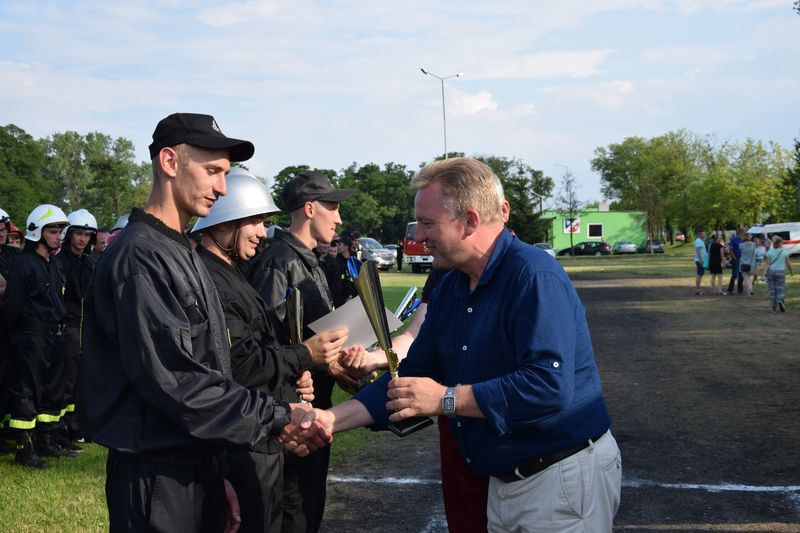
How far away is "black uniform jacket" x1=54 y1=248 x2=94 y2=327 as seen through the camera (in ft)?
28.8

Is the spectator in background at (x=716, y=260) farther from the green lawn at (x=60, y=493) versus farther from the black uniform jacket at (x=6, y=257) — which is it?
the black uniform jacket at (x=6, y=257)

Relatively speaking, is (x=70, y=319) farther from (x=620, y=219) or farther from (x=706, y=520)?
(x=620, y=219)

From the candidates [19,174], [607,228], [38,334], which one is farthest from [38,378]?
[607,228]

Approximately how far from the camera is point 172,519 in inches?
111

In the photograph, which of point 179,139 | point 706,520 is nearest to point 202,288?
point 179,139

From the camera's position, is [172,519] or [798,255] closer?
[172,519]

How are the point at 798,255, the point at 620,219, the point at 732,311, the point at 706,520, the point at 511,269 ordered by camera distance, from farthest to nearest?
the point at 620,219 → the point at 798,255 → the point at 732,311 → the point at 706,520 → the point at 511,269

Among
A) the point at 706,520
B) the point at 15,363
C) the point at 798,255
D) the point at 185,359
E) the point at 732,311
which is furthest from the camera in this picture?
the point at 798,255

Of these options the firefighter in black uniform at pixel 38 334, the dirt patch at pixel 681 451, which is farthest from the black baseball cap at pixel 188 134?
the firefighter in black uniform at pixel 38 334

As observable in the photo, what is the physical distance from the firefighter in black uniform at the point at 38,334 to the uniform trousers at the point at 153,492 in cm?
576

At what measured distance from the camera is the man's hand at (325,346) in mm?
4121

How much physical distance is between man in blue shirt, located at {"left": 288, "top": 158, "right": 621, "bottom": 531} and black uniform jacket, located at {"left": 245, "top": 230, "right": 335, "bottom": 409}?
163 cm

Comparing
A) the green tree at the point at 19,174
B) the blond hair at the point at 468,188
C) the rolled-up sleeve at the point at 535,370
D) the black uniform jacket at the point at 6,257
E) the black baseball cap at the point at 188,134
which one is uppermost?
the green tree at the point at 19,174

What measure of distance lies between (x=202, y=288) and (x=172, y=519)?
81 cm
